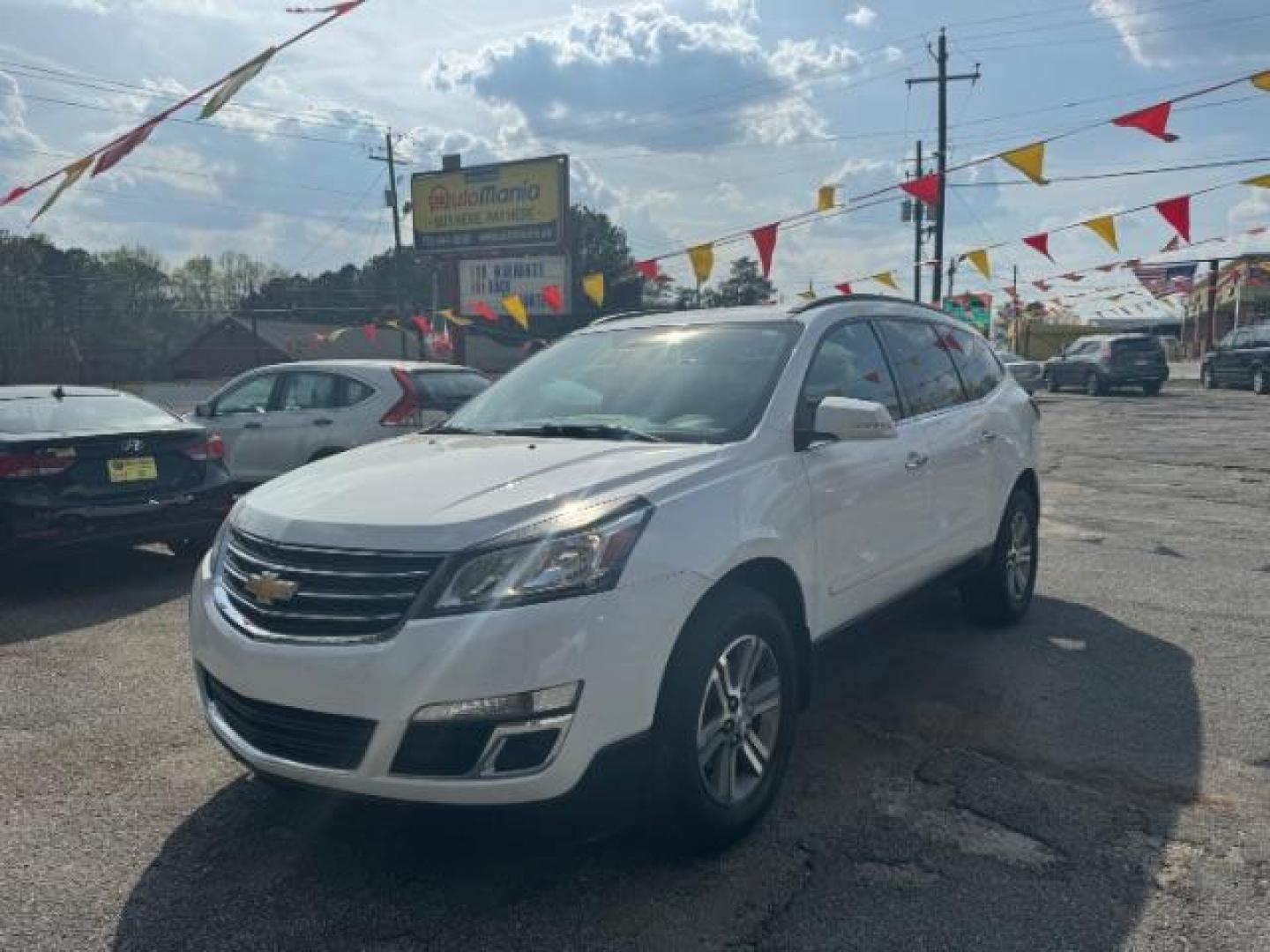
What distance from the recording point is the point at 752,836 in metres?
3.24

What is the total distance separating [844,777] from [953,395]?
223 cm

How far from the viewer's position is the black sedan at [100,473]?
611 centimetres

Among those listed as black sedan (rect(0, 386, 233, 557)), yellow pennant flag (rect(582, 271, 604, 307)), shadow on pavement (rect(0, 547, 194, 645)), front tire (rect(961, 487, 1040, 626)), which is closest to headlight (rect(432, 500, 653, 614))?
front tire (rect(961, 487, 1040, 626))

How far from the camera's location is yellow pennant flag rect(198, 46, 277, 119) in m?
6.28

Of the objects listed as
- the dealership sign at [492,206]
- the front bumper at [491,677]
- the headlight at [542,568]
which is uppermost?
the dealership sign at [492,206]

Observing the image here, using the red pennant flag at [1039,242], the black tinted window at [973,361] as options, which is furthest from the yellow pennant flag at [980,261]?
the black tinted window at [973,361]

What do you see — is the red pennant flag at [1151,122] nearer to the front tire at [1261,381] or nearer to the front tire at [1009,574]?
the front tire at [1009,574]

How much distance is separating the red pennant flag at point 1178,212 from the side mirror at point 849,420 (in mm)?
9435

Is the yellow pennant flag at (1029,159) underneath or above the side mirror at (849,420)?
above

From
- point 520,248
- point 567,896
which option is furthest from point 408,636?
point 520,248

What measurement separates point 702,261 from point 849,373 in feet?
30.7

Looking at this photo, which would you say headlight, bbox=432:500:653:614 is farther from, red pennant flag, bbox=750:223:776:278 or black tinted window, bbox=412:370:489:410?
red pennant flag, bbox=750:223:776:278

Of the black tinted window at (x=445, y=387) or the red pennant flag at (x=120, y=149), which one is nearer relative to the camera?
the red pennant flag at (x=120, y=149)

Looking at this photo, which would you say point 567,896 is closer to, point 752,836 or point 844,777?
point 752,836
